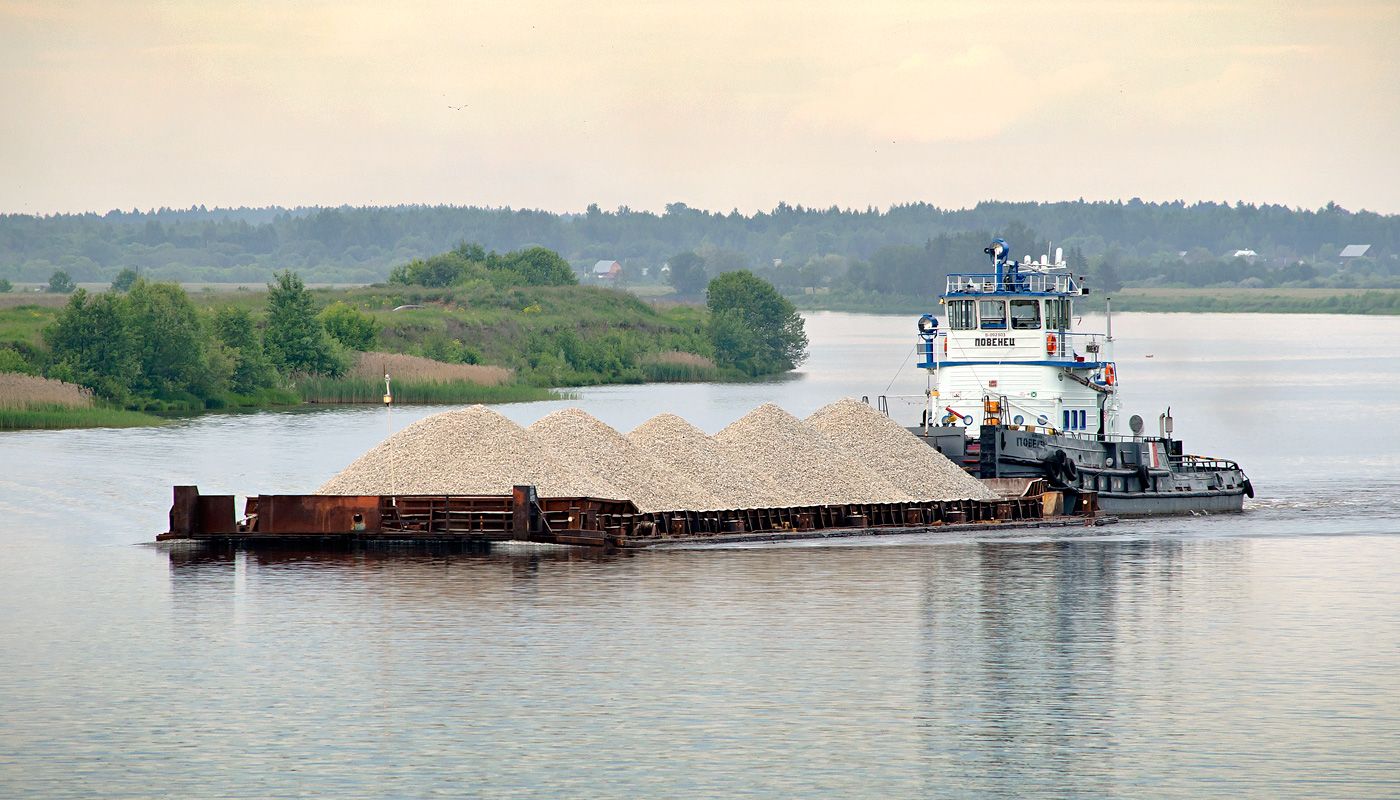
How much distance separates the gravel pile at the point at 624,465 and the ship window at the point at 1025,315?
11.8 metres

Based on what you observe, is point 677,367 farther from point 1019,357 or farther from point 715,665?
point 715,665

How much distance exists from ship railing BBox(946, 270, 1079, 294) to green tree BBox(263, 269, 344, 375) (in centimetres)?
5693

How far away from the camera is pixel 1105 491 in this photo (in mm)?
52250

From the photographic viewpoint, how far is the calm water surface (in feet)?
80.5

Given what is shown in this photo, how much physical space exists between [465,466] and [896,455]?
38.9ft

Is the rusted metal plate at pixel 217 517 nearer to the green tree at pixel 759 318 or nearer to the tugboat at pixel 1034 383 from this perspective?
the tugboat at pixel 1034 383

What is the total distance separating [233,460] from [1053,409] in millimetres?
29662

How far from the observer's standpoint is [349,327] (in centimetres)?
11100

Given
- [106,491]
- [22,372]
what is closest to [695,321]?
[22,372]

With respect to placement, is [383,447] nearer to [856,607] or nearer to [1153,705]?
[856,607]

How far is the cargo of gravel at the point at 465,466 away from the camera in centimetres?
4306

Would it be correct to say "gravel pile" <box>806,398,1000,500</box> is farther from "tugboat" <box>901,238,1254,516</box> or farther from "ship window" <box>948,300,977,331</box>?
"ship window" <box>948,300,977,331</box>

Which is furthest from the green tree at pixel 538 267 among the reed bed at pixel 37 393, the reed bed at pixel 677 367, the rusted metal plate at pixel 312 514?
the rusted metal plate at pixel 312 514

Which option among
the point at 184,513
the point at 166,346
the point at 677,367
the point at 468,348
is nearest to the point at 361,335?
the point at 468,348
